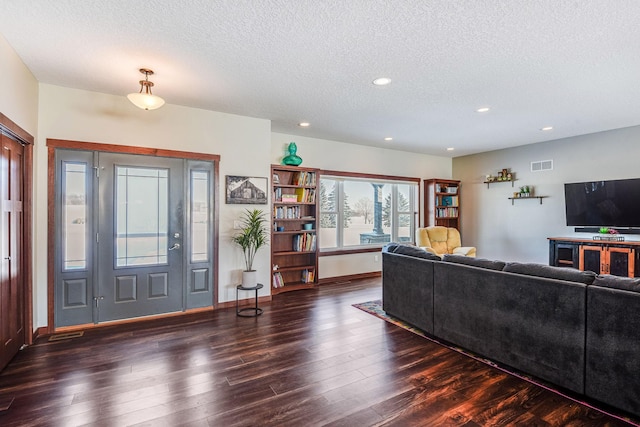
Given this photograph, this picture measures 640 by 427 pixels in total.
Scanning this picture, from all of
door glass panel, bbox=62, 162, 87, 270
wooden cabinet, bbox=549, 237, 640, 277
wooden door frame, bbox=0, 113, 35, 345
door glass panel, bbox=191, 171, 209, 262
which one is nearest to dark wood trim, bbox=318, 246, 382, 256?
door glass panel, bbox=191, 171, 209, 262

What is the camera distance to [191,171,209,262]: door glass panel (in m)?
4.18

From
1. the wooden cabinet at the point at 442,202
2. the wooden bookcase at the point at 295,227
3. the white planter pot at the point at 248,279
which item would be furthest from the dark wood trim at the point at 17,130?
the wooden cabinet at the point at 442,202

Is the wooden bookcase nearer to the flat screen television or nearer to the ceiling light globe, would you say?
the ceiling light globe

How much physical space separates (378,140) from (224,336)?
424 cm

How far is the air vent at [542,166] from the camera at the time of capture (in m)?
5.90

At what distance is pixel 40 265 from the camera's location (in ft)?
11.1

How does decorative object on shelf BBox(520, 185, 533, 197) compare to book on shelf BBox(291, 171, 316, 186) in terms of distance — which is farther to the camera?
decorative object on shelf BBox(520, 185, 533, 197)

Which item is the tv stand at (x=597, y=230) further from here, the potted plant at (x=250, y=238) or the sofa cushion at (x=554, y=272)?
the potted plant at (x=250, y=238)

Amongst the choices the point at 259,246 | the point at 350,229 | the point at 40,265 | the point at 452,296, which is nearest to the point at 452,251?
the point at 350,229

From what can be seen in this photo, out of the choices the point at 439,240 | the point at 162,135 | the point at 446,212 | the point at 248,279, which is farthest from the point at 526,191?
the point at 162,135

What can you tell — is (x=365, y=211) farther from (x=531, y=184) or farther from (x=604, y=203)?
(x=604, y=203)

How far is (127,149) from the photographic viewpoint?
3771mm

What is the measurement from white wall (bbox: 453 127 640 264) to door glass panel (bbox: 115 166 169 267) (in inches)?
245

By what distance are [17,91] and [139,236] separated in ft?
5.78
